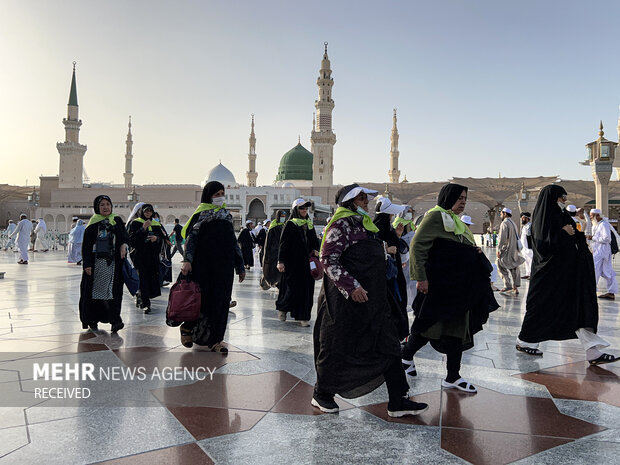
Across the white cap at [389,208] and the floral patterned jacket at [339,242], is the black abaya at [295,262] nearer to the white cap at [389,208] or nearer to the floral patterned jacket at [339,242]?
the white cap at [389,208]

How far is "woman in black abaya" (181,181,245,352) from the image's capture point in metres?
3.48

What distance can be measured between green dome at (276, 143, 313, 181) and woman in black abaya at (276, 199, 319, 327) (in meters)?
50.8

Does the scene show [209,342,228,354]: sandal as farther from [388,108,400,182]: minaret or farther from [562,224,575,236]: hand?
[388,108,400,182]: minaret

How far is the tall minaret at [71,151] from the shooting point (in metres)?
54.6

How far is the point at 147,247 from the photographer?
5543mm

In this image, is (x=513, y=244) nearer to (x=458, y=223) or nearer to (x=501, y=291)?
(x=501, y=291)

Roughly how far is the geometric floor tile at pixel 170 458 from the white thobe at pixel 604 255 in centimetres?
671

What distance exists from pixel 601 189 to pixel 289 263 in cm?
1739

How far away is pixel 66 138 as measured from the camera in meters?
55.9

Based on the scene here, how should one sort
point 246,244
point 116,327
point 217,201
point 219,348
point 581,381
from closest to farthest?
point 581,381, point 219,348, point 217,201, point 116,327, point 246,244

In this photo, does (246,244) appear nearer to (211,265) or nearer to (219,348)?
(211,265)

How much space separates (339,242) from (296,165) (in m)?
54.3

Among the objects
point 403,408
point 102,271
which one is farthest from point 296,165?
point 403,408

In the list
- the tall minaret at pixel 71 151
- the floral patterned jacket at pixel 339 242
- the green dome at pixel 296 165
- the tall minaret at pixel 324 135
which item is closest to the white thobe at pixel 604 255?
the floral patterned jacket at pixel 339 242
